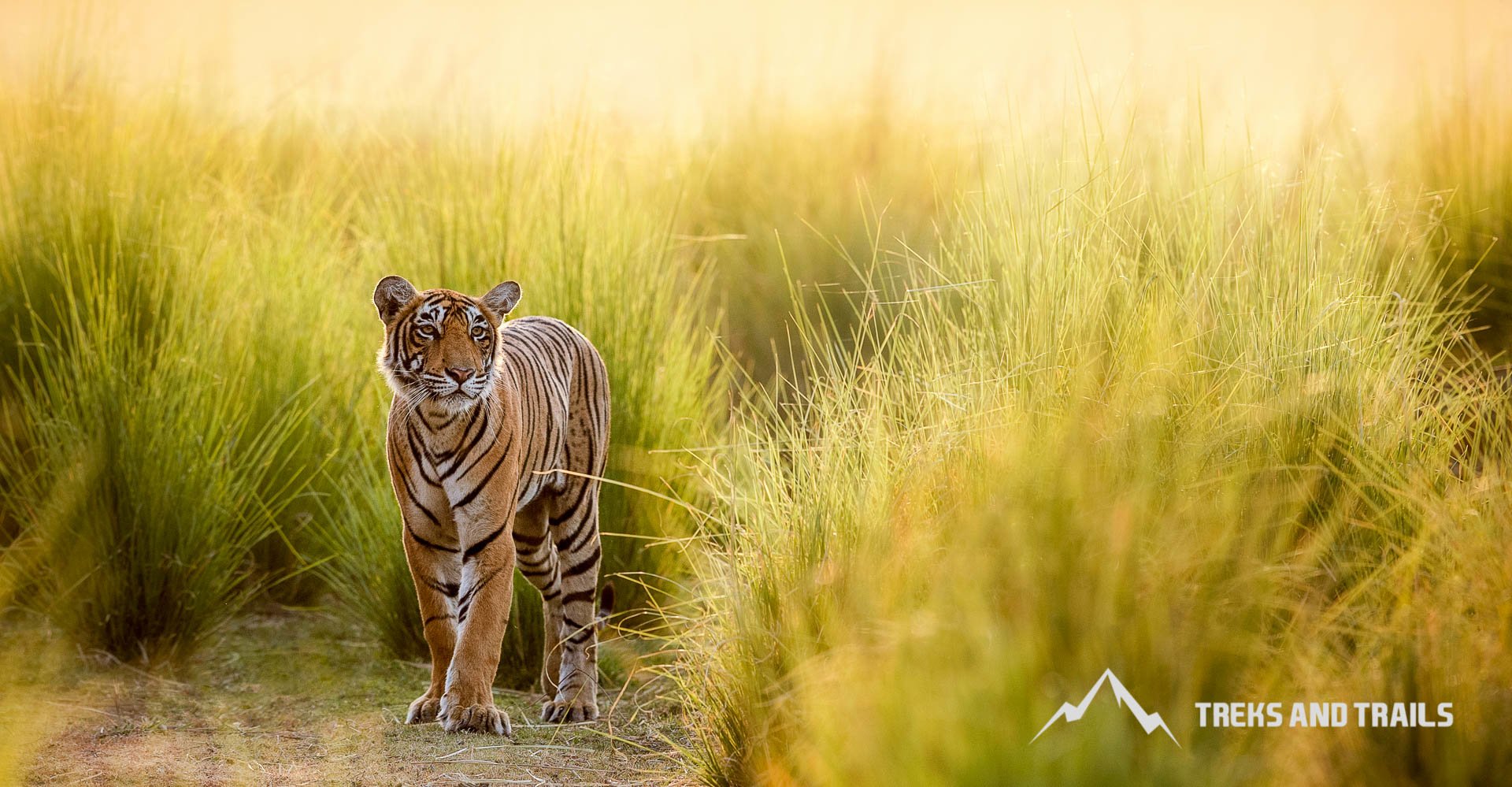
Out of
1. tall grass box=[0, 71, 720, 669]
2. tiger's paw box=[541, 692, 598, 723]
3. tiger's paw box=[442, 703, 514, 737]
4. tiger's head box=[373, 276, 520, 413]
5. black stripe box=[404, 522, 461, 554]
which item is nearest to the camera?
tiger's head box=[373, 276, 520, 413]

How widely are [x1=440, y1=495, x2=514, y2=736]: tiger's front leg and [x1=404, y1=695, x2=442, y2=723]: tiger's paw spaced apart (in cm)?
15

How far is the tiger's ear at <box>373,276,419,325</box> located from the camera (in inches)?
144

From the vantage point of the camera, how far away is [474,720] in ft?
12.2

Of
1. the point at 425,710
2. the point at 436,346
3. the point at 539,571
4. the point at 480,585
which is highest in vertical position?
the point at 436,346

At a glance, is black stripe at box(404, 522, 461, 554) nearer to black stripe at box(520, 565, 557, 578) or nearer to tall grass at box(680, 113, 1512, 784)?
black stripe at box(520, 565, 557, 578)

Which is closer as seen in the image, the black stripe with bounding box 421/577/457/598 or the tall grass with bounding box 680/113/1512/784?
the tall grass with bounding box 680/113/1512/784

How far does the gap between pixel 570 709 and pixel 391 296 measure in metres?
1.39

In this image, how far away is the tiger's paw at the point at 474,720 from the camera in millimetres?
3705

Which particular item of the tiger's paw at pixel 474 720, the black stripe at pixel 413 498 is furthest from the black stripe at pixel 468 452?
the tiger's paw at pixel 474 720

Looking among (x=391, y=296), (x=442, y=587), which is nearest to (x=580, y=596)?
(x=442, y=587)

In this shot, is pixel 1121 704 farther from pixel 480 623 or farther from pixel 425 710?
pixel 425 710

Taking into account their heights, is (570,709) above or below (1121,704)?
below

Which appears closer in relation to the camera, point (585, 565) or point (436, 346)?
point (436, 346)

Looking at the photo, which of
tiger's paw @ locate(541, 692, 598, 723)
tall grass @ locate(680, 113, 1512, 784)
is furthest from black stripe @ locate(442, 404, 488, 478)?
tiger's paw @ locate(541, 692, 598, 723)
